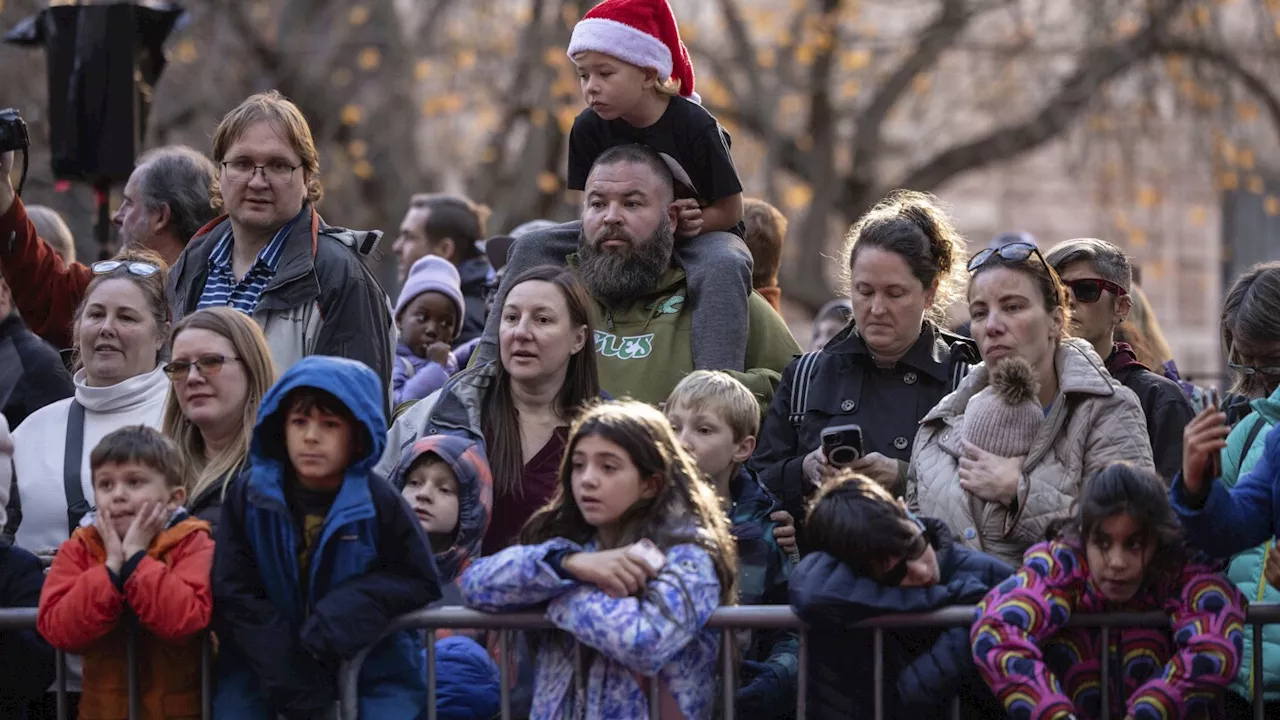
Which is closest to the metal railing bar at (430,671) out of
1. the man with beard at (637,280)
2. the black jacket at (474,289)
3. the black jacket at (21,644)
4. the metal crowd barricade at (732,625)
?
the metal crowd barricade at (732,625)

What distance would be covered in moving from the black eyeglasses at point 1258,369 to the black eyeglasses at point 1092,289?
468 mm

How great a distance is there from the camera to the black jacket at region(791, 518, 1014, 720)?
4438 mm

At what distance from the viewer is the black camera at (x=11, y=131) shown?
590 cm

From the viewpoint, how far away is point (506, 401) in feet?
17.9

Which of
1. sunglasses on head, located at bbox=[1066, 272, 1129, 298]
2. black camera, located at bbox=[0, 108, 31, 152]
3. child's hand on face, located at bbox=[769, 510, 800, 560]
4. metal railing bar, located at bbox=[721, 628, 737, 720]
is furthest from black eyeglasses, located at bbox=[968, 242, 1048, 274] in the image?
black camera, located at bbox=[0, 108, 31, 152]

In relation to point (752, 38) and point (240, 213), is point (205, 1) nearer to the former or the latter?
point (752, 38)

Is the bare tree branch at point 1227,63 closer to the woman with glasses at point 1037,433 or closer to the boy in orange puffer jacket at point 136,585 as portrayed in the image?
the woman with glasses at point 1037,433

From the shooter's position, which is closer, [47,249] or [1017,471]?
[1017,471]

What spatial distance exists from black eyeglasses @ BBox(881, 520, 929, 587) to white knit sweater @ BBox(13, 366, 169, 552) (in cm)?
210

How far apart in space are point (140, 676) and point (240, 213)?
161 centimetres

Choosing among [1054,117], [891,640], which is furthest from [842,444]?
[1054,117]

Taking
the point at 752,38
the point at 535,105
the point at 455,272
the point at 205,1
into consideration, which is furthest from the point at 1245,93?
the point at 455,272

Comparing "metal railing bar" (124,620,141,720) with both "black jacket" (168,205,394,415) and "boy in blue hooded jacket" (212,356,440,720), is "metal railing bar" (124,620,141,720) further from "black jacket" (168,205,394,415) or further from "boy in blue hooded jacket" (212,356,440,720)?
"black jacket" (168,205,394,415)

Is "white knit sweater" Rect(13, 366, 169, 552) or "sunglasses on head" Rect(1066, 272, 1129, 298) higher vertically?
"sunglasses on head" Rect(1066, 272, 1129, 298)
